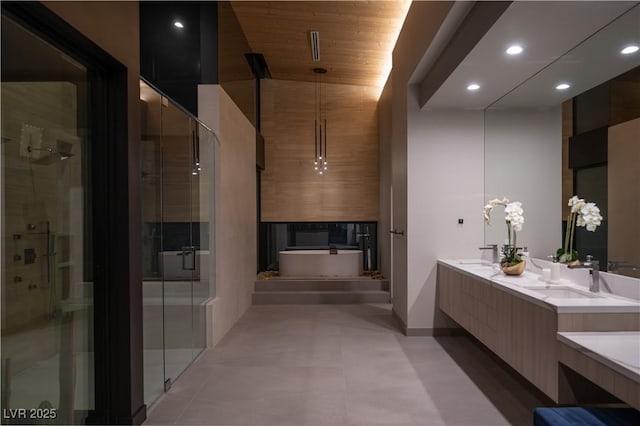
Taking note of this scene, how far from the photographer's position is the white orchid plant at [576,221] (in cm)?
272

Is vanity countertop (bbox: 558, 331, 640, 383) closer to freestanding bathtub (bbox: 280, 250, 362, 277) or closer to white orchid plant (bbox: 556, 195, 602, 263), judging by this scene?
white orchid plant (bbox: 556, 195, 602, 263)

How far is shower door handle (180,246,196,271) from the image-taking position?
3.63 m

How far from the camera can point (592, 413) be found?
178cm

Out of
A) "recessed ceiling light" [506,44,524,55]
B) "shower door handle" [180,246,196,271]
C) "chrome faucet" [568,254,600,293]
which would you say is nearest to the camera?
"chrome faucet" [568,254,600,293]

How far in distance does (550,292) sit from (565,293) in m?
0.09

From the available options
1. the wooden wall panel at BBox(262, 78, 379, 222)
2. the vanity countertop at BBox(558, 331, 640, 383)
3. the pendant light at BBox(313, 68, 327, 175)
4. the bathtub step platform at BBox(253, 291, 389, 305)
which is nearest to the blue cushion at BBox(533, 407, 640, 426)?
the vanity countertop at BBox(558, 331, 640, 383)

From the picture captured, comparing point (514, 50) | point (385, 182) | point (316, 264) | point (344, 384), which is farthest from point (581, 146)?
point (316, 264)

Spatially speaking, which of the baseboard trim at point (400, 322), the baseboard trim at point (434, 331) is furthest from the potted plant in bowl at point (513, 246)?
the baseboard trim at point (400, 322)

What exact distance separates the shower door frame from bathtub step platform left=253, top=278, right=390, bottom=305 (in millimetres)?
3941

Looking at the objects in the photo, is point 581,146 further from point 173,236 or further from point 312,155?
point 312,155

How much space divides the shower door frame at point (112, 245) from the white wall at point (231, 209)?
1.67 m

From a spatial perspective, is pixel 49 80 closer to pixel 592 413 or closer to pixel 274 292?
pixel 592 413

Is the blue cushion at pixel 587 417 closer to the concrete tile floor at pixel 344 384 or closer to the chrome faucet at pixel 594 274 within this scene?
the concrete tile floor at pixel 344 384

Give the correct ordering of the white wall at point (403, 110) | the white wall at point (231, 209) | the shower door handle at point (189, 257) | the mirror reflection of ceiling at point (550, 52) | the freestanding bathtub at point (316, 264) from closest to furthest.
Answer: the mirror reflection of ceiling at point (550, 52)
the shower door handle at point (189, 257)
the white wall at point (403, 110)
the white wall at point (231, 209)
the freestanding bathtub at point (316, 264)
